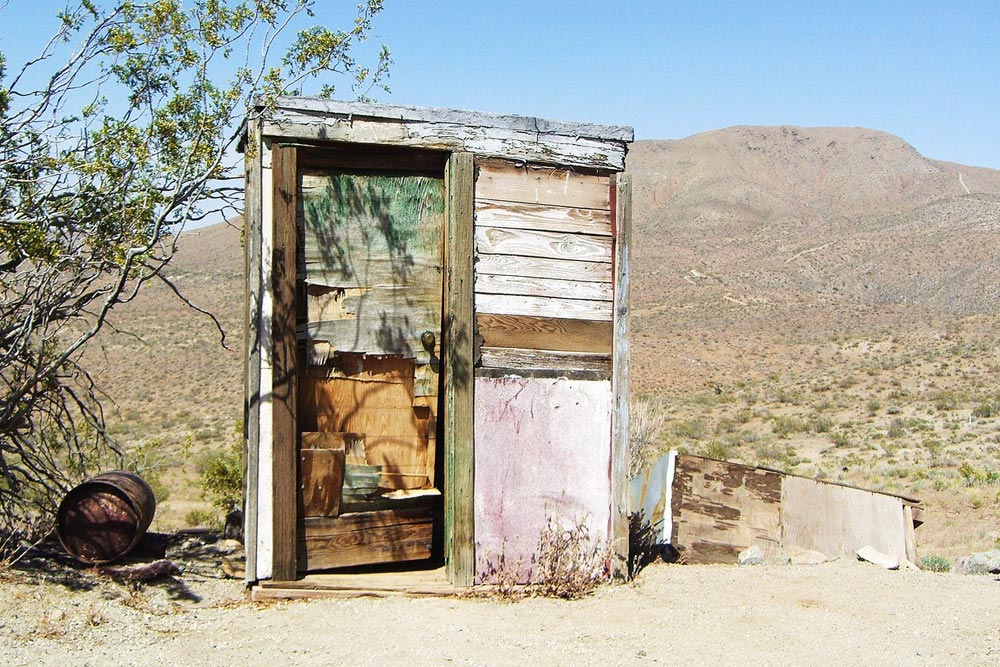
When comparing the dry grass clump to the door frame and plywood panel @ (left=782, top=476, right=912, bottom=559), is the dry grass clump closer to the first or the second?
the door frame

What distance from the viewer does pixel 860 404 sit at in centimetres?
2467

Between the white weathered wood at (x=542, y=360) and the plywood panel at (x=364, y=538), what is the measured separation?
1155 mm

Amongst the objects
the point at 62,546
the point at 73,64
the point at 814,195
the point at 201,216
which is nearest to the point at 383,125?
the point at 201,216

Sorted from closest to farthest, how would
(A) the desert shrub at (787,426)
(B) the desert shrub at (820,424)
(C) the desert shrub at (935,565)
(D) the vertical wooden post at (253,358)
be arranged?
(D) the vertical wooden post at (253,358)
(C) the desert shrub at (935,565)
(B) the desert shrub at (820,424)
(A) the desert shrub at (787,426)

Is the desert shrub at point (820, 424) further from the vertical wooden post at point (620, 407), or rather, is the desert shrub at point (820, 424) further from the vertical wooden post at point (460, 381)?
the vertical wooden post at point (460, 381)

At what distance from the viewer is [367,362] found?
6.26m

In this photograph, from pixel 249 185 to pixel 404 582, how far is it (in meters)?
2.65

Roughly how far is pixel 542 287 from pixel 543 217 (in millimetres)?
462

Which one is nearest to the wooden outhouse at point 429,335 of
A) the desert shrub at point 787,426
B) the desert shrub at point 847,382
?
the desert shrub at point 787,426

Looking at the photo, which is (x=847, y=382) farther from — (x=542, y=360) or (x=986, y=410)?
(x=542, y=360)

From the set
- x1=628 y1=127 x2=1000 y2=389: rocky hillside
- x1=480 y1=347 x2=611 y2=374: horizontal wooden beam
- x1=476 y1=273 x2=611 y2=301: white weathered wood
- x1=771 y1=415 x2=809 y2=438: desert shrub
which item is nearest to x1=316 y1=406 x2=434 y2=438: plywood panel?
x1=480 y1=347 x2=611 y2=374: horizontal wooden beam

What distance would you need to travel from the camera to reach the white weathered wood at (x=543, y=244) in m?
6.29

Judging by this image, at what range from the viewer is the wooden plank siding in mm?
6293

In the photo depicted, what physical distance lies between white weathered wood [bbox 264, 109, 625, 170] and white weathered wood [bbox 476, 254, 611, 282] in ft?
2.14
